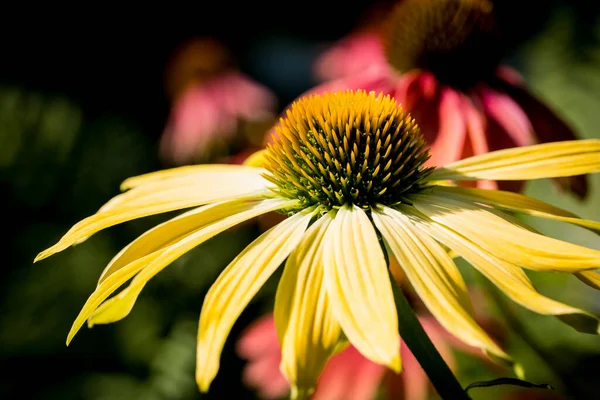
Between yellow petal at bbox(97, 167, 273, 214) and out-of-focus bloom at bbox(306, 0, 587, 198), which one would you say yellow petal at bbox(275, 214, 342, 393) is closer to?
yellow petal at bbox(97, 167, 273, 214)

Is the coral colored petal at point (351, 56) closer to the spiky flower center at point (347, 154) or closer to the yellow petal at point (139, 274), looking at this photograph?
the spiky flower center at point (347, 154)

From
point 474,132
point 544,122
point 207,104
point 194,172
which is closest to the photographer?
point 194,172

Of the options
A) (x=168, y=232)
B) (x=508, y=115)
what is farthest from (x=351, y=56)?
(x=168, y=232)

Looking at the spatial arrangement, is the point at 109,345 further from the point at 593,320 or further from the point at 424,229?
the point at 593,320

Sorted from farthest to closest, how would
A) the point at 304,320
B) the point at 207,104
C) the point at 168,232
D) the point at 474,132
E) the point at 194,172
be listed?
the point at 207,104 < the point at 474,132 < the point at 194,172 < the point at 168,232 < the point at 304,320

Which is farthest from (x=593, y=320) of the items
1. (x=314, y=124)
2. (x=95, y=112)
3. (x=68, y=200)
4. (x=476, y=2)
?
(x=95, y=112)

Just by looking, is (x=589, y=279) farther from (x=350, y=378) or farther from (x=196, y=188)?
(x=350, y=378)

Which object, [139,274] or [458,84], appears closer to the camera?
[139,274]

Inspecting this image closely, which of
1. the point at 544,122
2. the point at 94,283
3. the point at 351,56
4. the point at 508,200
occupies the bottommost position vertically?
the point at 94,283

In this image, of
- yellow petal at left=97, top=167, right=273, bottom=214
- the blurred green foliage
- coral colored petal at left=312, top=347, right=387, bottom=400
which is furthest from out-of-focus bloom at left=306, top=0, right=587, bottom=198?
the blurred green foliage
